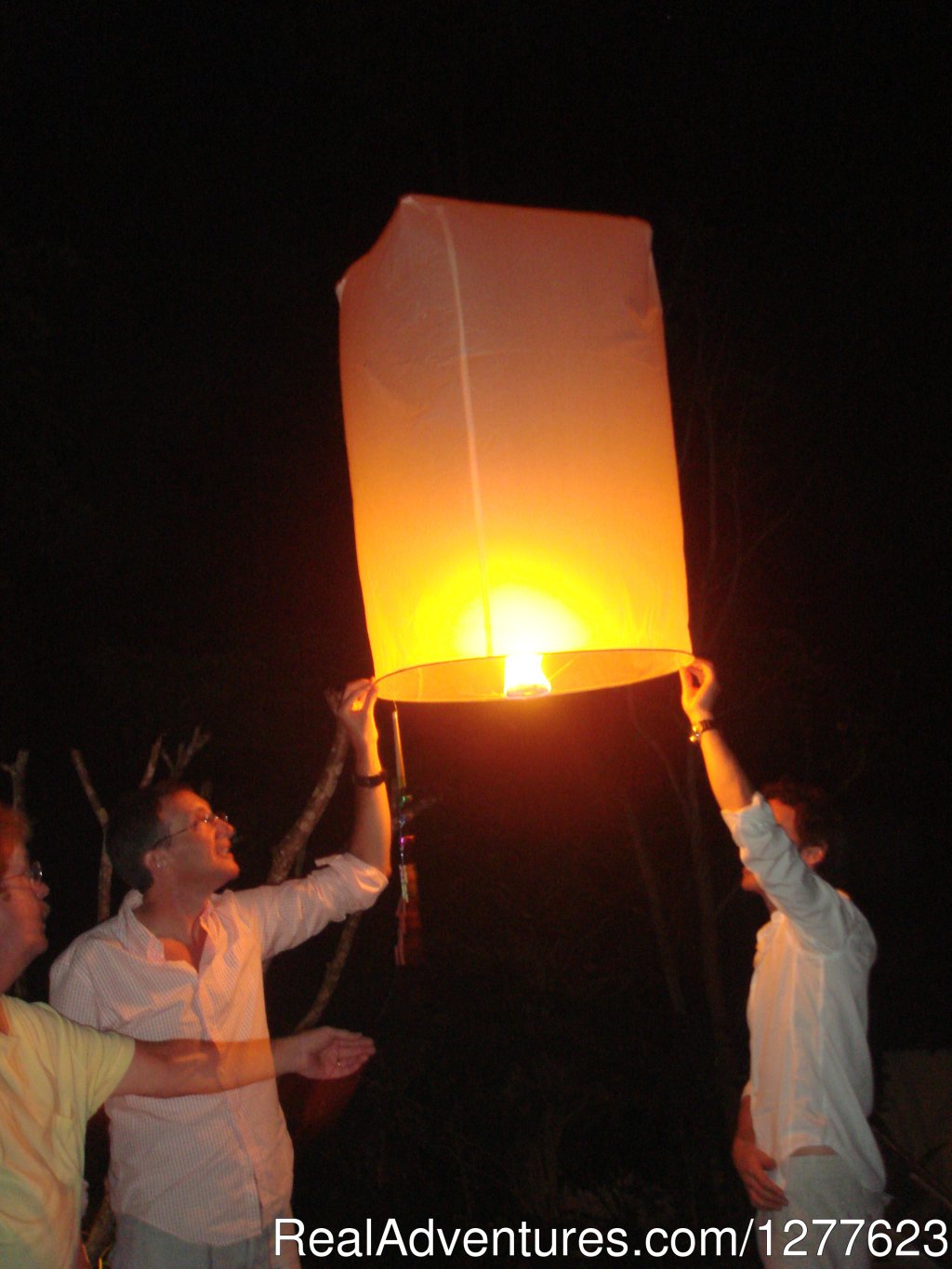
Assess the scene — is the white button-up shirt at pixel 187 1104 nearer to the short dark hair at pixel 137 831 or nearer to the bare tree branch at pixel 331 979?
the short dark hair at pixel 137 831

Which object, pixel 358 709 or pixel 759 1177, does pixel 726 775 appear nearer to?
pixel 358 709

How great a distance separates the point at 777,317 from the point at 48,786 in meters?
4.96

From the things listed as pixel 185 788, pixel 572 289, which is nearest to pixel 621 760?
pixel 185 788

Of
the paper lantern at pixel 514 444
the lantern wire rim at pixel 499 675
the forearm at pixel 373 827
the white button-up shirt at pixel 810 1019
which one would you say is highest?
the paper lantern at pixel 514 444

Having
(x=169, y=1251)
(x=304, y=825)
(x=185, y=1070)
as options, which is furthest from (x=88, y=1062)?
(x=304, y=825)

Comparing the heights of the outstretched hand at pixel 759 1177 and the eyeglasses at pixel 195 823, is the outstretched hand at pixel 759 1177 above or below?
below

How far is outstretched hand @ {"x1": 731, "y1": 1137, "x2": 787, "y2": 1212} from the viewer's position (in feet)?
7.86

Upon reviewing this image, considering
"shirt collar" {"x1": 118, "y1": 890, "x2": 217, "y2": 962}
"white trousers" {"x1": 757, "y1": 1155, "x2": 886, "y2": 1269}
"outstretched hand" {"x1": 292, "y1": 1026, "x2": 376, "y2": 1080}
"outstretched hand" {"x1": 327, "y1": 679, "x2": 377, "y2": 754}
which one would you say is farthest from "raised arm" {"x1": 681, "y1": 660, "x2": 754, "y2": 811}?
"shirt collar" {"x1": 118, "y1": 890, "x2": 217, "y2": 962}

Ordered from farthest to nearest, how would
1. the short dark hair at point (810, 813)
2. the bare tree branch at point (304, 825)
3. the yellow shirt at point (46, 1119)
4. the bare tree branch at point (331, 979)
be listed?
the bare tree branch at point (331, 979) < the bare tree branch at point (304, 825) < the short dark hair at point (810, 813) < the yellow shirt at point (46, 1119)

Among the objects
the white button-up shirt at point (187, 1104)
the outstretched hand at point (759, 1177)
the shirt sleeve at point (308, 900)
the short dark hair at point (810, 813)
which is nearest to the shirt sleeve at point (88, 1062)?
the white button-up shirt at point (187, 1104)

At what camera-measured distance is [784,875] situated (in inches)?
91.4

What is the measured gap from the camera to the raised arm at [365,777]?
236cm

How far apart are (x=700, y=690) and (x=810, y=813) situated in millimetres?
669

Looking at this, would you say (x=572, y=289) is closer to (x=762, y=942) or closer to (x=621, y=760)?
(x=762, y=942)
